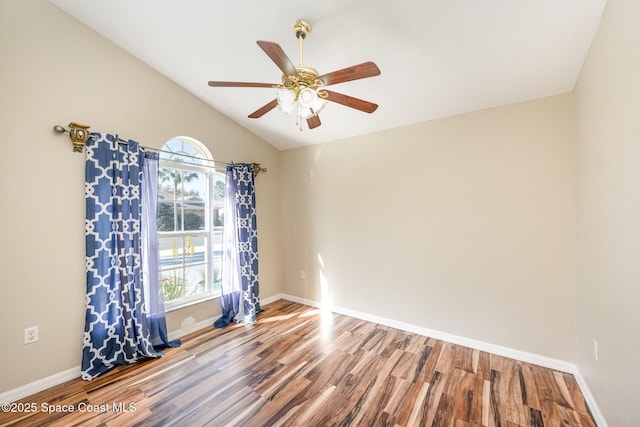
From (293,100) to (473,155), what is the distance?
6.82ft

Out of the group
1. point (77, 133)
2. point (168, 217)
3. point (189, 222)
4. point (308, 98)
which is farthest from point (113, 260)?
point (308, 98)

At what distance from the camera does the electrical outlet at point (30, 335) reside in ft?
6.93

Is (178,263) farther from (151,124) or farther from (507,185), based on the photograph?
(507,185)

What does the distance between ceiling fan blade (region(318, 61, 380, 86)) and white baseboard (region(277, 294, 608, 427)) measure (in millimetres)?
2600

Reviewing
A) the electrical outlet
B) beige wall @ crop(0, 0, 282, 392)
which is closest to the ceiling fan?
beige wall @ crop(0, 0, 282, 392)

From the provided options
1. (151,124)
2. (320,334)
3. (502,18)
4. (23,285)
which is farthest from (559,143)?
(23,285)

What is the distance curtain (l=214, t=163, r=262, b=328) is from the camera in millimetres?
3529

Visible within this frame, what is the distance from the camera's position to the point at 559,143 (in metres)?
2.37

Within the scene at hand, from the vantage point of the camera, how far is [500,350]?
2619mm

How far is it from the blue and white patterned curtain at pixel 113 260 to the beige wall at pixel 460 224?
2246 millimetres

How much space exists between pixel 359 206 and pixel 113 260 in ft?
9.14

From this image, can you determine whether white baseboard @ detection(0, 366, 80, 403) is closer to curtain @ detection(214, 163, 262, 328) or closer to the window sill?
the window sill

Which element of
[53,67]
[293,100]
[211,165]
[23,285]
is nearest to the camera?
[293,100]

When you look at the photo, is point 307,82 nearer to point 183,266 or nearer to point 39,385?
point 183,266
